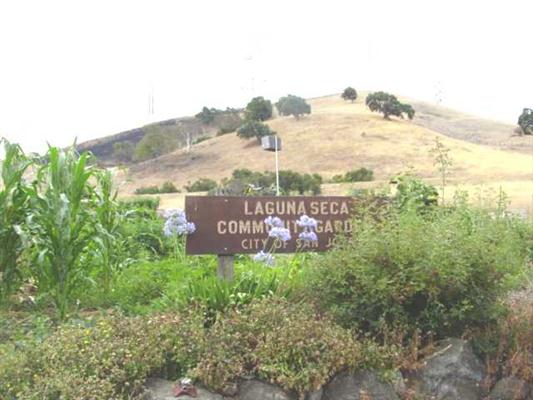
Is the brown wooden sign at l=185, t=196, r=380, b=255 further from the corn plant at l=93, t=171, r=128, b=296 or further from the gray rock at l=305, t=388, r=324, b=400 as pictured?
the gray rock at l=305, t=388, r=324, b=400

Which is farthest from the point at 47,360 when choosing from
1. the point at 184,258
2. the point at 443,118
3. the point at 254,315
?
the point at 443,118

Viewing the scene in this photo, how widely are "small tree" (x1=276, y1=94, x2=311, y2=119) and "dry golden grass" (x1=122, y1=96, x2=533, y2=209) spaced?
3.13 meters

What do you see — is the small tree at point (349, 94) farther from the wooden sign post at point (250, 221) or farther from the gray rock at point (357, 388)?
the gray rock at point (357, 388)

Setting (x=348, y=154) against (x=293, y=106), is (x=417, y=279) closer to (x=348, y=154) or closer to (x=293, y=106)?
(x=348, y=154)

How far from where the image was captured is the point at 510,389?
14.0 feet

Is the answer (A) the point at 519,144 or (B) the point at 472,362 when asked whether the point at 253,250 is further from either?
(A) the point at 519,144

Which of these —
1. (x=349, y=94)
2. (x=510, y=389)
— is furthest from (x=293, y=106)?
(x=510, y=389)

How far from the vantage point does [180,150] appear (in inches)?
3004

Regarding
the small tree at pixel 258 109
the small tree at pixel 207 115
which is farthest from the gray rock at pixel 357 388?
the small tree at pixel 207 115

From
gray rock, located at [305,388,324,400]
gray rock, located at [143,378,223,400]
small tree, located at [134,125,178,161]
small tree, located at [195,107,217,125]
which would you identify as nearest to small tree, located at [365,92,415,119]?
small tree, located at [134,125,178,161]

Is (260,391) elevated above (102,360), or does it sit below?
below

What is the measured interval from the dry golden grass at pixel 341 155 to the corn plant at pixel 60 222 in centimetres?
4001

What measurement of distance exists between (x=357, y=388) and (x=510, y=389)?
39.4 inches

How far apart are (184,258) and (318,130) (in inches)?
2588
